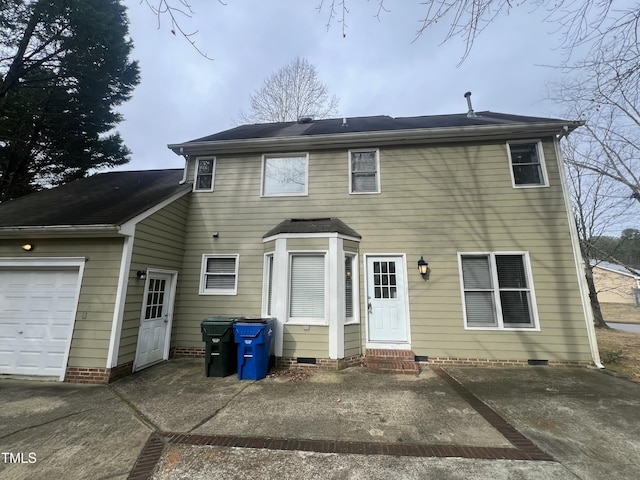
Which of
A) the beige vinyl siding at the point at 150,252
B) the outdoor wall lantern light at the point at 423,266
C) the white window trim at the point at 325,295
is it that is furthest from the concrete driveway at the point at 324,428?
the outdoor wall lantern light at the point at 423,266

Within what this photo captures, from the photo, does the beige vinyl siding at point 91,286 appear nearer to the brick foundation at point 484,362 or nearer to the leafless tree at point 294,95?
the brick foundation at point 484,362

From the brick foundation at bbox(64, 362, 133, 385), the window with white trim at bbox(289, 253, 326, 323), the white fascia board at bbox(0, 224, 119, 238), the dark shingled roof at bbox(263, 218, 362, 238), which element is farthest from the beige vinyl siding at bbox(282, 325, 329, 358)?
the white fascia board at bbox(0, 224, 119, 238)

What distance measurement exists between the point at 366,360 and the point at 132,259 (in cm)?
536

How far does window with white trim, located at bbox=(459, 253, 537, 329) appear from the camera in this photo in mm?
6004

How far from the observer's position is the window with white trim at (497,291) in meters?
6.00

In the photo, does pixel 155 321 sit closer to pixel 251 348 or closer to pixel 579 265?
pixel 251 348

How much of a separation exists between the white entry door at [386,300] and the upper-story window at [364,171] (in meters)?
1.95

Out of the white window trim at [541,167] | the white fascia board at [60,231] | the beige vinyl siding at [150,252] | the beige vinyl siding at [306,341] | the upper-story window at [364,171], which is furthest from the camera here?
the upper-story window at [364,171]

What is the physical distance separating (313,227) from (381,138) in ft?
10.1

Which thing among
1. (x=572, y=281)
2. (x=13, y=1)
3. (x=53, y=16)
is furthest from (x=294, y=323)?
(x=13, y=1)

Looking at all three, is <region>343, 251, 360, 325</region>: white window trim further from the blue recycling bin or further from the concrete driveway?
the blue recycling bin

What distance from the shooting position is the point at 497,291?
20.0ft

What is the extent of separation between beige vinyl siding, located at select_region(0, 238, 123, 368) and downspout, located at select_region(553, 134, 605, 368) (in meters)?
9.95

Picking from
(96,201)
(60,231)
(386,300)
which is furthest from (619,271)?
(60,231)
